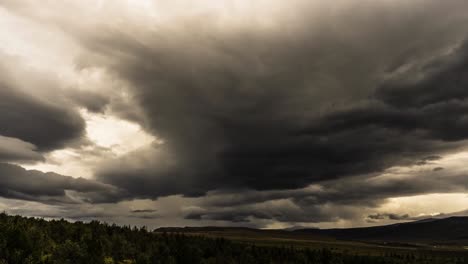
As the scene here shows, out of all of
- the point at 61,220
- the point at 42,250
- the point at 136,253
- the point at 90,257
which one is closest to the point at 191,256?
the point at 136,253

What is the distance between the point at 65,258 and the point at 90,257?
7.02 metres

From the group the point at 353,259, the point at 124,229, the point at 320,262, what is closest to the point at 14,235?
the point at 124,229

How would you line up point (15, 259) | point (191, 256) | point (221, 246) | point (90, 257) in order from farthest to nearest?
point (221, 246) < point (191, 256) < point (90, 257) < point (15, 259)

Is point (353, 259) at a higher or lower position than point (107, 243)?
lower

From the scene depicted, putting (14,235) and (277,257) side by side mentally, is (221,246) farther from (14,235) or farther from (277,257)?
(14,235)

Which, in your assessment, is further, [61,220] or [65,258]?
[61,220]

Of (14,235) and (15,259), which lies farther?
(14,235)

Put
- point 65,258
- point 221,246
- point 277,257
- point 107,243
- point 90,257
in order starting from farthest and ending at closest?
point 277,257 < point 221,246 < point 107,243 < point 90,257 < point 65,258

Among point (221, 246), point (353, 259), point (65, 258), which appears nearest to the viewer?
point (65, 258)

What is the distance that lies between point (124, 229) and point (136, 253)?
39968 millimetres

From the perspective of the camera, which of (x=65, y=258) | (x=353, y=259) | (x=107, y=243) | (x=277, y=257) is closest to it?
(x=65, y=258)

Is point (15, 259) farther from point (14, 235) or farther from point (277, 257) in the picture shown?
point (277, 257)

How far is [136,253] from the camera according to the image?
8231 cm

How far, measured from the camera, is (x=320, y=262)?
160 meters
